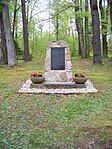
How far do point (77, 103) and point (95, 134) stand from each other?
1866 millimetres

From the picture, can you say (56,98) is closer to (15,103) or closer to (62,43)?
(15,103)

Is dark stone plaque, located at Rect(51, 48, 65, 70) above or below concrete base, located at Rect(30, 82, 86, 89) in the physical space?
above

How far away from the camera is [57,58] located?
829 centimetres

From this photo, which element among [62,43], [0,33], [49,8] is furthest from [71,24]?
[62,43]

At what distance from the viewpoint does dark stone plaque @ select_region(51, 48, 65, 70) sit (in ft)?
27.1

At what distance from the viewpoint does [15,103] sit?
232 inches

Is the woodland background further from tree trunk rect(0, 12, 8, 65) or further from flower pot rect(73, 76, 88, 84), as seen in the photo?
flower pot rect(73, 76, 88, 84)

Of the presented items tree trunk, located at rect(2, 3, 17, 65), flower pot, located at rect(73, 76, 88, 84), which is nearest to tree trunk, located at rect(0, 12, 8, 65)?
tree trunk, located at rect(2, 3, 17, 65)

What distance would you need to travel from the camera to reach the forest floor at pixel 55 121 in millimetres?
3744

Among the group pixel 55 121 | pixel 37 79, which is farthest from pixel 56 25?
pixel 55 121

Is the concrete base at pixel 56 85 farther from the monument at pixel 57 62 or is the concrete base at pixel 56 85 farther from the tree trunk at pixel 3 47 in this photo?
the tree trunk at pixel 3 47

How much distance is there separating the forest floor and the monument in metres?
1.59

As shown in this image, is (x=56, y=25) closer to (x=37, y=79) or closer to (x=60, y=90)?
(x=37, y=79)

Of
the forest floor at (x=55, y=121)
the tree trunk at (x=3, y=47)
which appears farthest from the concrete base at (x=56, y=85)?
the tree trunk at (x=3, y=47)
